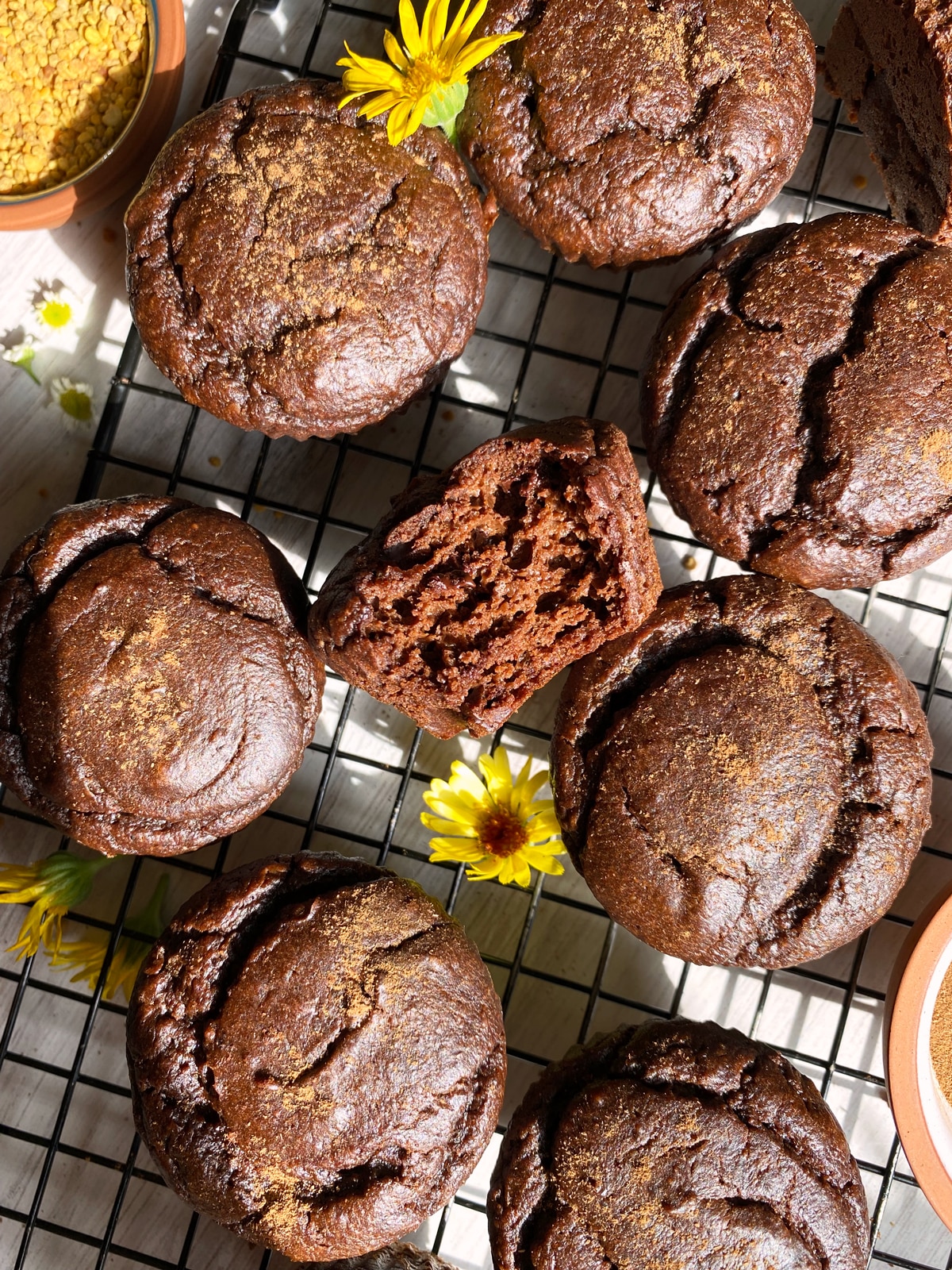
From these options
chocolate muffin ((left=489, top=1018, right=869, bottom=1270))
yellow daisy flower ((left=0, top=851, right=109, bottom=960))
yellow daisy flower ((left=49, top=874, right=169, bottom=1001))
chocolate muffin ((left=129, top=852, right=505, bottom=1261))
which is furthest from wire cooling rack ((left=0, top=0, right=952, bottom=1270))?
chocolate muffin ((left=129, top=852, right=505, bottom=1261))

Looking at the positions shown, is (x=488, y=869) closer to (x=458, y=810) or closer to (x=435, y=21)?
(x=458, y=810)

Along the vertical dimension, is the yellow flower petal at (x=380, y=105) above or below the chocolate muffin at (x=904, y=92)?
below

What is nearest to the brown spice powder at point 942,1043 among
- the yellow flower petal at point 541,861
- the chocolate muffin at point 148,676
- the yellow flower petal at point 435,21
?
the yellow flower petal at point 541,861

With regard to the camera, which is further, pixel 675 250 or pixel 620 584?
pixel 675 250

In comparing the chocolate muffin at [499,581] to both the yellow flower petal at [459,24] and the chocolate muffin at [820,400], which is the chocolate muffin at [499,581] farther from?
the yellow flower petal at [459,24]

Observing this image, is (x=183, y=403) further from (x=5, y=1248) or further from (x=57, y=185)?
(x=5, y=1248)

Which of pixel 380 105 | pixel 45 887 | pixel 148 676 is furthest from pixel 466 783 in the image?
pixel 380 105

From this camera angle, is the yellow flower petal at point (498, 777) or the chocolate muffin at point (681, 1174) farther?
the yellow flower petal at point (498, 777)

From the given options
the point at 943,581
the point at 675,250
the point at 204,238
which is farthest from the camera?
the point at 943,581

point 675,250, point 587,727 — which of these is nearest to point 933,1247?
point 587,727
